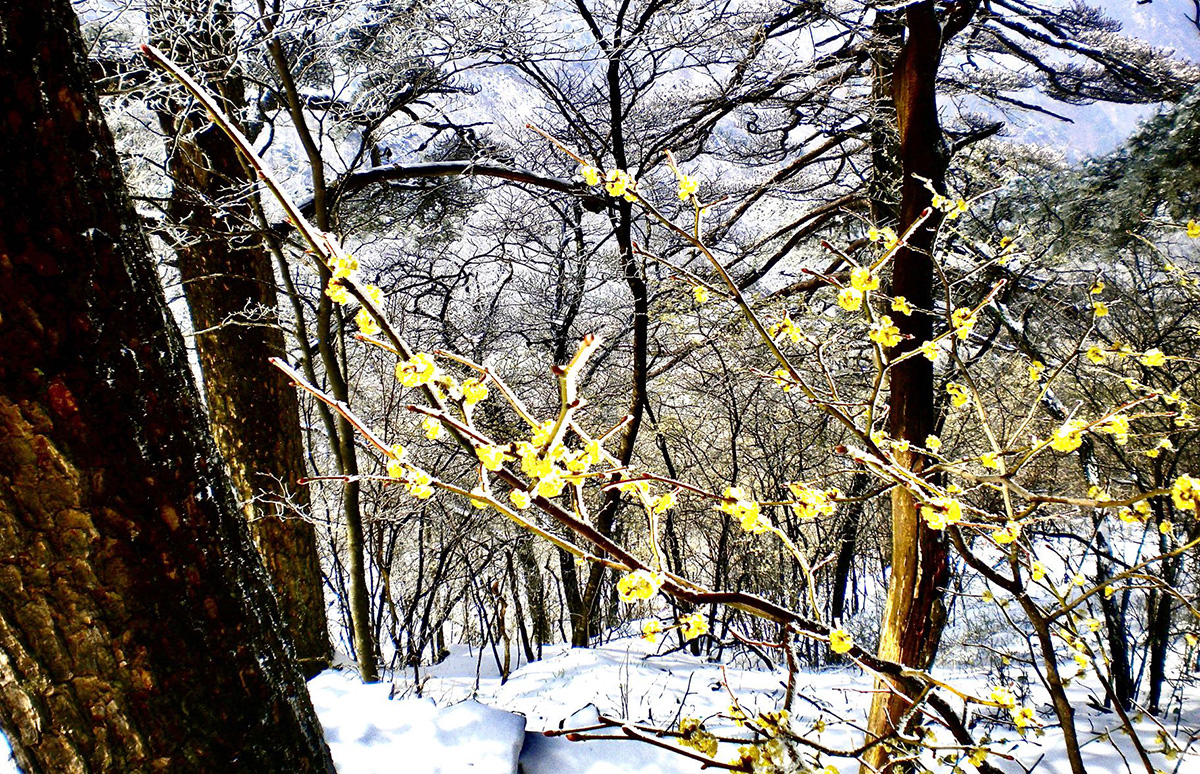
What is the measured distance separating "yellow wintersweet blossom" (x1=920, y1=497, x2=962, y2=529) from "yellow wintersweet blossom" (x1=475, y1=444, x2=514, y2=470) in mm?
801

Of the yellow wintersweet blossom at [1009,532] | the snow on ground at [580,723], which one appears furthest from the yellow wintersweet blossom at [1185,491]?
the snow on ground at [580,723]

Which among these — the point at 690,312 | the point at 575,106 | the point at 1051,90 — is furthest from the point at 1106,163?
the point at 575,106

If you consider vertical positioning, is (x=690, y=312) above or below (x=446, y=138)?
below

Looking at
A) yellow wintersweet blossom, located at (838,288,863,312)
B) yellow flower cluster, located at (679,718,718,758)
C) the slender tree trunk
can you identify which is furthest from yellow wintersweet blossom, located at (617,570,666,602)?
the slender tree trunk

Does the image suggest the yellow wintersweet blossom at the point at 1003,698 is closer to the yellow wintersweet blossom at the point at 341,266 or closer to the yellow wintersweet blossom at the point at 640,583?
the yellow wintersweet blossom at the point at 640,583

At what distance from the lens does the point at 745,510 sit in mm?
1122

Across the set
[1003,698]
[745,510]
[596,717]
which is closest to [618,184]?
[745,510]

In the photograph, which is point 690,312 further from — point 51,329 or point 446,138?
point 51,329

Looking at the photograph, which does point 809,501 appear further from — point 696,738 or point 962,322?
point 962,322

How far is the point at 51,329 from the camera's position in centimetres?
109

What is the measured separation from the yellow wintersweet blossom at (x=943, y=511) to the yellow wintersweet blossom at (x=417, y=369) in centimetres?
91

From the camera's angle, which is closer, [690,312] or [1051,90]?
[1051,90]

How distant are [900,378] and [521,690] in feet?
10.1

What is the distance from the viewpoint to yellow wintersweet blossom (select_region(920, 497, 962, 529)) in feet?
3.84
